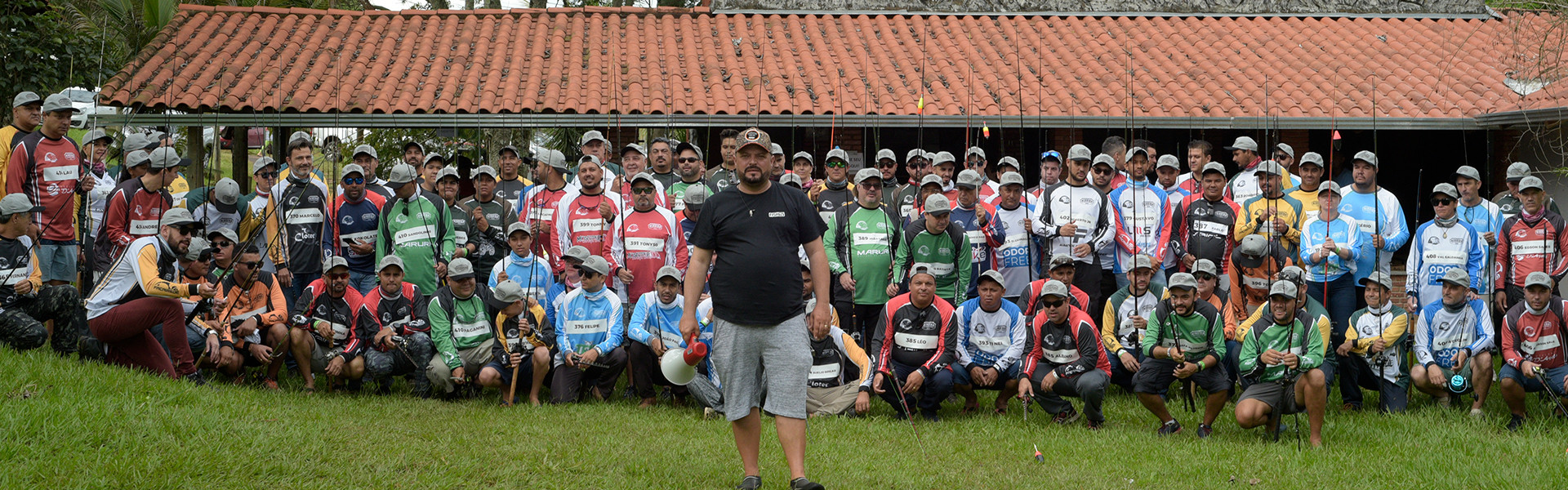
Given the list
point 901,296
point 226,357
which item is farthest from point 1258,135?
point 226,357

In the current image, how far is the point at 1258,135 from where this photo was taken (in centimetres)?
1335

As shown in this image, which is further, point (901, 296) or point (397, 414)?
point (901, 296)

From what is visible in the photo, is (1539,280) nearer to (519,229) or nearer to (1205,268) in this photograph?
(1205,268)

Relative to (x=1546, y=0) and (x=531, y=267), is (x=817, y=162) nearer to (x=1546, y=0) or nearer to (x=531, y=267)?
(x=531, y=267)

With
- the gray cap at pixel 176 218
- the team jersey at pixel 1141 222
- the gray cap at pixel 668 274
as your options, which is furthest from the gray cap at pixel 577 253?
the team jersey at pixel 1141 222

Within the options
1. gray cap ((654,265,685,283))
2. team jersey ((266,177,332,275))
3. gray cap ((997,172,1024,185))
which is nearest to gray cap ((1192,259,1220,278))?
gray cap ((997,172,1024,185))

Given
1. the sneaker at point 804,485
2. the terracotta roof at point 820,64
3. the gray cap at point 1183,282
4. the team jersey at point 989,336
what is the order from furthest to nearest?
the terracotta roof at point 820,64 < the team jersey at point 989,336 < the gray cap at point 1183,282 < the sneaker at point 804,485

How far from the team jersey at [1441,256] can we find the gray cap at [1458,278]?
46cm

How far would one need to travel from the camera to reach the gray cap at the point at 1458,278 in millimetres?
8211

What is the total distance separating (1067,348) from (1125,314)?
72 cm

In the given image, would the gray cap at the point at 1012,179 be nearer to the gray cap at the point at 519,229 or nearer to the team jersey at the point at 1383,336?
the team jersey at the point at 1383,336

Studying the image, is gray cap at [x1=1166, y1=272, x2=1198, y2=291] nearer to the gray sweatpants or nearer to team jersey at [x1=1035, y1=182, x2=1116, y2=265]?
team jersey at [x1=1035, y1=182, x2=1116, y2=265]

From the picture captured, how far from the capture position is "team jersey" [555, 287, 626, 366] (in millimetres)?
8672

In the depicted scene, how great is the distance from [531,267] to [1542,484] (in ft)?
21.8
